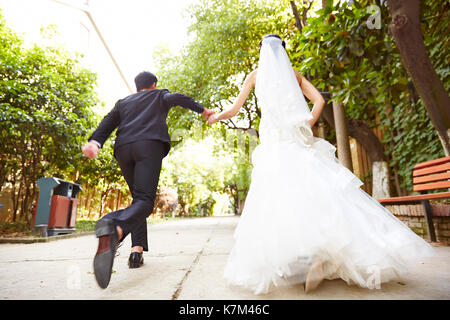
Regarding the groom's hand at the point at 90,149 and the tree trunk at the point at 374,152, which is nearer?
the groom's hand at the point at 90,149

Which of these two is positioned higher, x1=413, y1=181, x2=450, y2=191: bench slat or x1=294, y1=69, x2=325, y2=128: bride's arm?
x1=294, y1=69, x2=325, y2=128: bride's arm

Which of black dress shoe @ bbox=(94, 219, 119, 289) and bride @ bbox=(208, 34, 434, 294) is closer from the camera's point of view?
bride @ bbox=(208, 34, 434, 294)

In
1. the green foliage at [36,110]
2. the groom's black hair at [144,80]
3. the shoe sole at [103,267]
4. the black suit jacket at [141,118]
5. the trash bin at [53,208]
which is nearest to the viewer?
the shoe sole at [103,267]

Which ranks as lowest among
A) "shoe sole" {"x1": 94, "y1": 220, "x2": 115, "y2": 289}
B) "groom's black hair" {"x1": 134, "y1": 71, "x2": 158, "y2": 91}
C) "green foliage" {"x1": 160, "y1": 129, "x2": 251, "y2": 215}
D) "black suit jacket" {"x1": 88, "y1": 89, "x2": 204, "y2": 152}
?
"shoe sole" {"x1": 94, "y1": 220, "x2": 115, "y2": 289}

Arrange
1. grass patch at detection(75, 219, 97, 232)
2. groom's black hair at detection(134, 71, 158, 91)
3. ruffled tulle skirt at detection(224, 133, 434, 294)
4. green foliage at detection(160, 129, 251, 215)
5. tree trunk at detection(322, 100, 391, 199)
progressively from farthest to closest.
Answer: green foliage at detection(160, 129, 251, 215)
grass patch at detection(75, 219, 97, 232)
tree trunk at detection(322, 100, 391, 199)
groom's black hair at detection(134, 71, 158, 91)
ruffled tulle skirt at detection(224, 133, 434, 294)

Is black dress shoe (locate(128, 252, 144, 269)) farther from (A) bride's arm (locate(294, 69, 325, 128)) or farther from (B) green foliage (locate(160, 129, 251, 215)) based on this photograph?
(B) green foliage (locate(160, 129, 251, 215))

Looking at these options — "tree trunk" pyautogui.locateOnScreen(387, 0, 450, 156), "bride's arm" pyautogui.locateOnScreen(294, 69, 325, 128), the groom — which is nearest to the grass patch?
the groom

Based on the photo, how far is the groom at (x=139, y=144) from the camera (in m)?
2.29

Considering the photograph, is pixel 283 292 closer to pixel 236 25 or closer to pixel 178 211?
pixel 236 25

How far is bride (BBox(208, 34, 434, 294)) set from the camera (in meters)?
1.63

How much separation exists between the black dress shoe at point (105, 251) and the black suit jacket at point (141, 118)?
850 mm

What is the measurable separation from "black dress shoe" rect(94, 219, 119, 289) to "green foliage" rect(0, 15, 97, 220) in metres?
5.07

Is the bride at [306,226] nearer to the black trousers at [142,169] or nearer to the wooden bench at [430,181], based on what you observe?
the black trousers at [142,169]

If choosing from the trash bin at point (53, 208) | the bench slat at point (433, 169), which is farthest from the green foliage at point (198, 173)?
the bench slat at point (433, 169)
